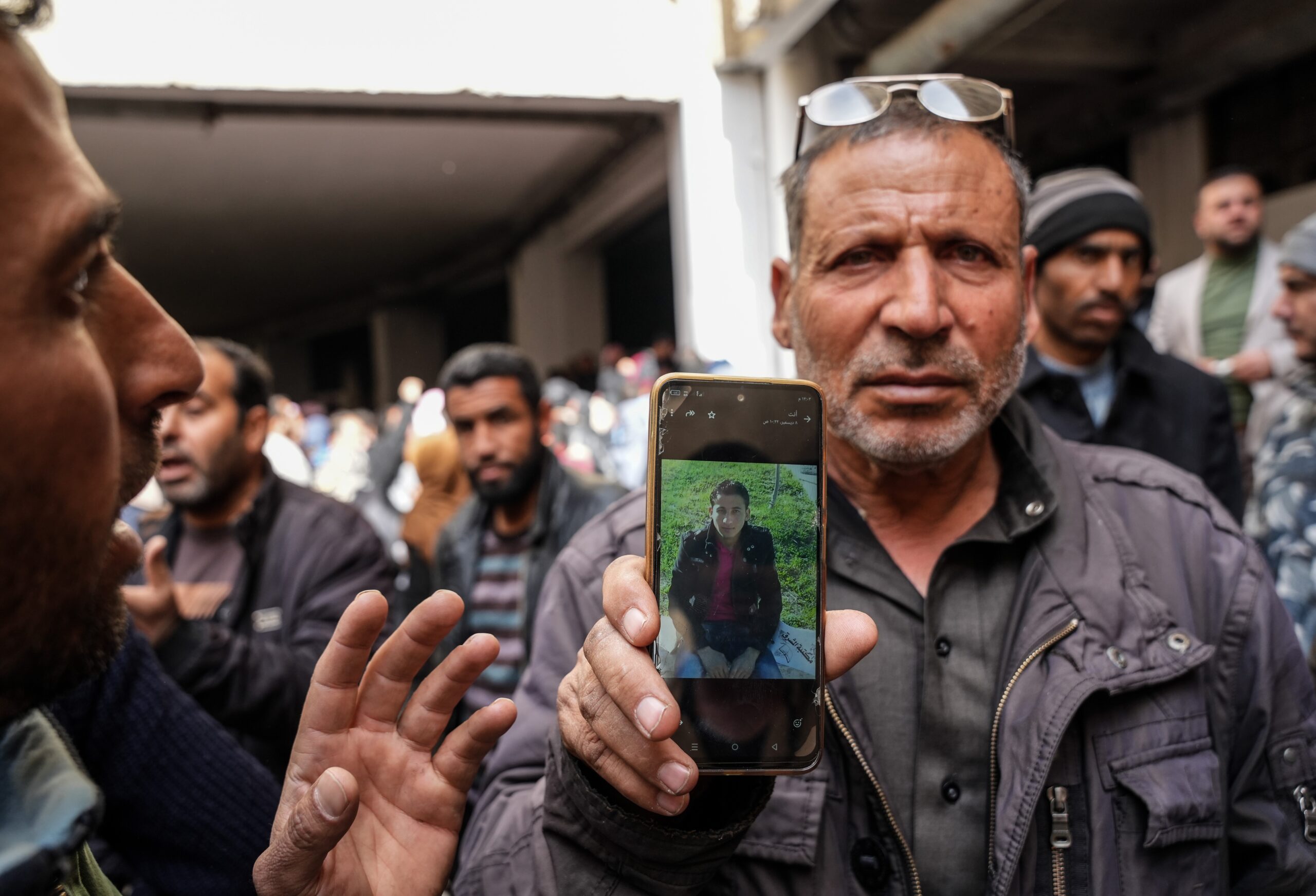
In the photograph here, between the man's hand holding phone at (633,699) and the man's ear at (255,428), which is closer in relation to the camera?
the man's hand holding phone at (633,699)

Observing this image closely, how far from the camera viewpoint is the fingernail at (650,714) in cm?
103

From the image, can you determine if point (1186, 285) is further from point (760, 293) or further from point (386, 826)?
point (386, 826)

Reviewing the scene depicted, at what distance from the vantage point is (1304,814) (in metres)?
1.42

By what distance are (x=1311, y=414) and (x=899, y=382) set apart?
1.95 meters

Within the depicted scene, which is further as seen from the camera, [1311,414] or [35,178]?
[1311,414]

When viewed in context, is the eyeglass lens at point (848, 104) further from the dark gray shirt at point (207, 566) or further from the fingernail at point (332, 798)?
the dark gray shirt at point (207, 566)

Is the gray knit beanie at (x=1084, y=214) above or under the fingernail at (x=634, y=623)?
above

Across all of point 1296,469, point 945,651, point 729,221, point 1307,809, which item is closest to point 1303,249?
point 1296,469

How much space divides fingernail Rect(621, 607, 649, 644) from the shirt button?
59 cm

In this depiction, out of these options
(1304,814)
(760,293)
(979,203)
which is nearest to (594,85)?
(760,293)

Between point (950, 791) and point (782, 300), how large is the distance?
0.94m

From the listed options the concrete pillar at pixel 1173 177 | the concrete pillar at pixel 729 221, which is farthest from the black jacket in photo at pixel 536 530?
the concrete pillar at pixel 1173 177

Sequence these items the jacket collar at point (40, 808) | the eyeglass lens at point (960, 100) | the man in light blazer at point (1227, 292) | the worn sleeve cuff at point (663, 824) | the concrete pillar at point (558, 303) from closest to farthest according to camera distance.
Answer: the jacket collar at point (40, 808)
the worn sleeve cuff at point (663, 824)
the eyeglass lens at point (960, 100)
the man in light blazer at point (1227, 292)
the concrete pillar at point (558, 303)

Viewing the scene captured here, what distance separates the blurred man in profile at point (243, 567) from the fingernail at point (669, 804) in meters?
1.53
